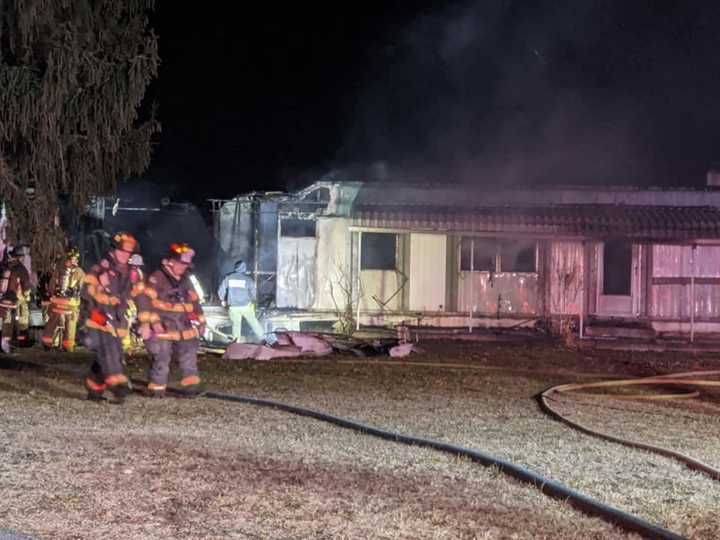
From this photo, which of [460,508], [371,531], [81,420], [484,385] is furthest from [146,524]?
[484,385]

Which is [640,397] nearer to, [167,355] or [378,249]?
[167,355]

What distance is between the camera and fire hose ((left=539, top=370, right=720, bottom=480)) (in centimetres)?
761

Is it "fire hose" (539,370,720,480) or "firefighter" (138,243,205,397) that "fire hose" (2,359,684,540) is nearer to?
"firefighter" (138,243,205,397)

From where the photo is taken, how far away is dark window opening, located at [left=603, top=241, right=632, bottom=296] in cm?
2200

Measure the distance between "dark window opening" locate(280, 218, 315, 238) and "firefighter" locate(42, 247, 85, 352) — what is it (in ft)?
21.3

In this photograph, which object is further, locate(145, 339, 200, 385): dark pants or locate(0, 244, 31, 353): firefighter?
locate(0, 244, 31, 353): firefighter

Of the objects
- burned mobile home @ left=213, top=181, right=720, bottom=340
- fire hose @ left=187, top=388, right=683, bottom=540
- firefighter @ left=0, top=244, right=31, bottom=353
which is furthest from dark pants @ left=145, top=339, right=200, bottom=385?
burned mobile home @ left=213, top=181, right=720, bottom=340

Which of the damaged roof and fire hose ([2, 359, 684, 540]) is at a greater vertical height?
the damaged roof

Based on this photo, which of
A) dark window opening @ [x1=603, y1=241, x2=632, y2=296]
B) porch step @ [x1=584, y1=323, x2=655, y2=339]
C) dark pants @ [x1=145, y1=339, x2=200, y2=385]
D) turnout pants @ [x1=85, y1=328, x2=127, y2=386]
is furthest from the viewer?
dark window opening @ [x1=603, y1=241, x2=632, y2=296]

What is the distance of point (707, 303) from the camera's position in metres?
21.7

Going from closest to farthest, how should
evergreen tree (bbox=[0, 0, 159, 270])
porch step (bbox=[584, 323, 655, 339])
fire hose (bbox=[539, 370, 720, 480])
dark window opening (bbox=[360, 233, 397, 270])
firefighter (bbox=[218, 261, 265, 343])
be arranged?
fire hose (bbox=[539, 370, 720, 480])
evergreen tree (bbox=[0, 0, 159, 270])
firefighter (bbox=[218, 261, 265, 343])
porch step (bbox=[584, 323, 655, 339])
dark window opening (bbox=[360, 233, 397, 270])

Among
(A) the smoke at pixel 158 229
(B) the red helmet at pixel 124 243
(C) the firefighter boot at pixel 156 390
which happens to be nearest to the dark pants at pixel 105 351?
(C) the firefighter boot at pixel 156 390

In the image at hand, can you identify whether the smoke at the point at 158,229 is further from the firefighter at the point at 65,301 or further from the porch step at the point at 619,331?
the firefighter at the point at 65,301

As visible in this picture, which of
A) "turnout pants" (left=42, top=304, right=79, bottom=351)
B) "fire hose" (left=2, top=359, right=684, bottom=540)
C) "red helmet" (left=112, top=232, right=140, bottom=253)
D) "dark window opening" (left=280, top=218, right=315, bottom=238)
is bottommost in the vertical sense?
"fire hose" (left=2, top=359, right=684, bottom=540)
